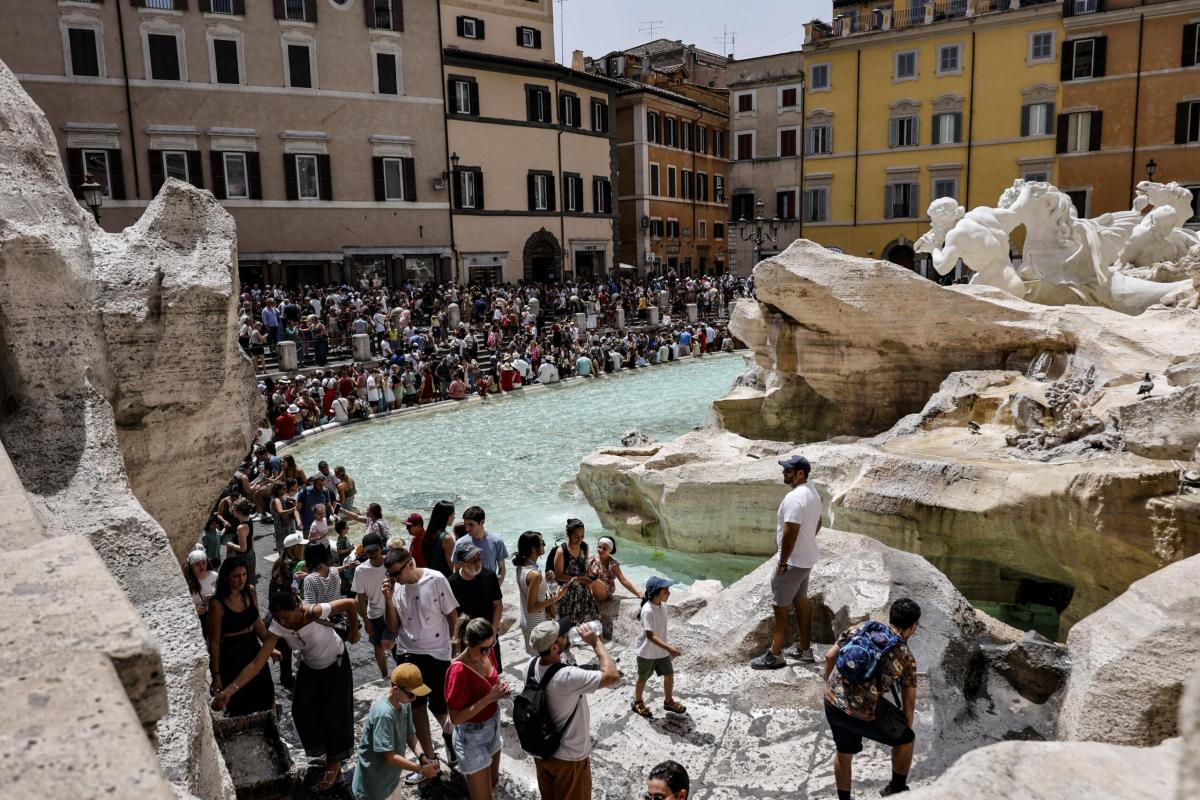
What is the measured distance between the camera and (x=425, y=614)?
5078mm

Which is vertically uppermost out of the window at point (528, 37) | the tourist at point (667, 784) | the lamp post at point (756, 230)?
the window at point (528, 37)

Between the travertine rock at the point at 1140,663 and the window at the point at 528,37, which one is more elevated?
the window at the point at 528,37

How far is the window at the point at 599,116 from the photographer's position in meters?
37.2

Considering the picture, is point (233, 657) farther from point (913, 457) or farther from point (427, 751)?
point (913, 457)

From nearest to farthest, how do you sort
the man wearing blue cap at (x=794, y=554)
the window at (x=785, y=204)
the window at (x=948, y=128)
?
the man wearing blue cap at (x=794, y=554)
the window at (x=948, y=128)
the window at (x=785, y=204)

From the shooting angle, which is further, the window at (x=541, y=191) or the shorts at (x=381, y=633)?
the window at (x=541, y=191)

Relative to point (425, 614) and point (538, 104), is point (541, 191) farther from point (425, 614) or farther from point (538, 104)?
point (425, 614)

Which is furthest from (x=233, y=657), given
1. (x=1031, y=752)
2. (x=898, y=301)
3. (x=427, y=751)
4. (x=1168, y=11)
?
(x=1168, y=11)

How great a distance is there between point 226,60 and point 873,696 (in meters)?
28.6

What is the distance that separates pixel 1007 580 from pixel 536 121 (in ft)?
98.2

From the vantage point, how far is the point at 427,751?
489 cm

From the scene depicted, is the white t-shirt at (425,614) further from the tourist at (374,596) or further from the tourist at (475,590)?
the tourist at (374,596)

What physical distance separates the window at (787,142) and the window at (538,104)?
10.7 metres

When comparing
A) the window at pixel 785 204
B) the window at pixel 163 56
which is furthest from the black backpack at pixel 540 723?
the window at pixel 785 204
